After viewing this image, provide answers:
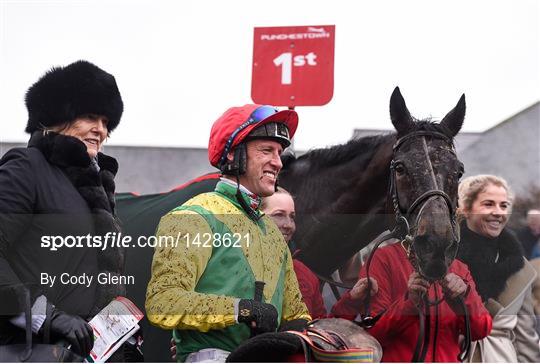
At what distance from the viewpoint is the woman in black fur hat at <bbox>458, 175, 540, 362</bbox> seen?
9.68 feet

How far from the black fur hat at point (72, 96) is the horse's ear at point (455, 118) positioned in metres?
1.22

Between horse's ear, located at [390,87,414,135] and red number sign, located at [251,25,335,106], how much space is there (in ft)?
0.79

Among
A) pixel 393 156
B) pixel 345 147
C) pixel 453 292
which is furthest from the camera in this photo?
pixel 345 147

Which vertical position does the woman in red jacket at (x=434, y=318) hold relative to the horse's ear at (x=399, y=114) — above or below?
below

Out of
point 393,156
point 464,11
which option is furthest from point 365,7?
point 393,156

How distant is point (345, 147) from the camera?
3.77m

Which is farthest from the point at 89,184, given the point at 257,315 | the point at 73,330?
the point at 257,315

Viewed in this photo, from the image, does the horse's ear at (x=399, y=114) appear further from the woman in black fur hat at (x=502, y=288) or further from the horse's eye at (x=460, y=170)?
the woman in black fur hat at (x=502, y=288)

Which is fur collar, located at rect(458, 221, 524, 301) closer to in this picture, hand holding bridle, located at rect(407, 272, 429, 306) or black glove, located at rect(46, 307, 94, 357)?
hand holding bridle, located at rect(407, 272, 429, 306)

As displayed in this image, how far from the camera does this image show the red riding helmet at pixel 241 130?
2.82 m

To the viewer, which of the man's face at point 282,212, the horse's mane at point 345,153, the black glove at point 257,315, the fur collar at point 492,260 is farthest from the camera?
the horse's mane at point 345,153

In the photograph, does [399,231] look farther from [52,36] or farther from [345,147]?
[52,36]

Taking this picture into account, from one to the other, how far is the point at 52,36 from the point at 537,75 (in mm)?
1857

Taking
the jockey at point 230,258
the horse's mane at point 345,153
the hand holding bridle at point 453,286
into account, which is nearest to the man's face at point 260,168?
the jockey at point 230,258
